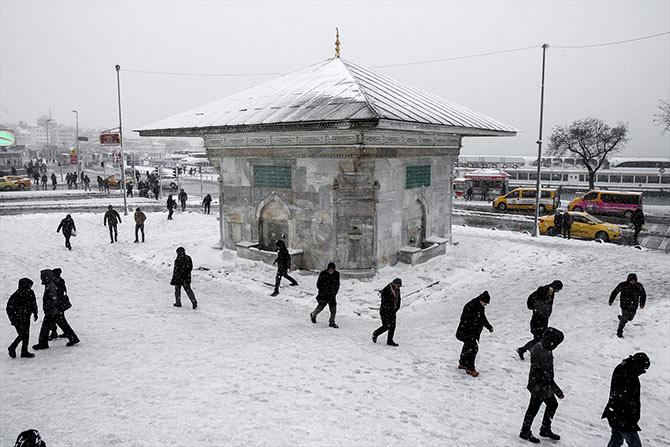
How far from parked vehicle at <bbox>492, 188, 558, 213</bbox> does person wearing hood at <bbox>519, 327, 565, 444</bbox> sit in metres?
27.7

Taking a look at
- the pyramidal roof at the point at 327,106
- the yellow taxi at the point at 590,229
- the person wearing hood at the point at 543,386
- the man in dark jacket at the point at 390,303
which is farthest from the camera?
the yellow taxi at the point at 590,229

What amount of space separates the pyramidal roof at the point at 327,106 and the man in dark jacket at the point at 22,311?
24.1ft

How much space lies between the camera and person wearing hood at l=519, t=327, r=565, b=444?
606cm

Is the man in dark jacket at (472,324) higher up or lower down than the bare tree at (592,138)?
lower down

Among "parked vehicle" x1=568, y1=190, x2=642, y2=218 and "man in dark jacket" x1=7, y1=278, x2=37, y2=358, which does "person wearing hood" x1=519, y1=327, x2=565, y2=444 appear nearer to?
"man in dark jacket" x1=7, y1=278, x2=37, y2=358

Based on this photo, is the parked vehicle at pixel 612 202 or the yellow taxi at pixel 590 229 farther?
the parked vehicle at pixel 612 202

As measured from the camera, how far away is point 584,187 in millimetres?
47750

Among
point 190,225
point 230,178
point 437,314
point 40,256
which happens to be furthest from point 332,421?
point 190,225

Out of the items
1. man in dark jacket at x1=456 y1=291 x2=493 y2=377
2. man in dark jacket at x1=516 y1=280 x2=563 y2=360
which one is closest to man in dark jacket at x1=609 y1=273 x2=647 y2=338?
man in dark jacket at x1=516 y1=280 x2=563 y2=360

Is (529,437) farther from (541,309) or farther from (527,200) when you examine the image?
(527,200)

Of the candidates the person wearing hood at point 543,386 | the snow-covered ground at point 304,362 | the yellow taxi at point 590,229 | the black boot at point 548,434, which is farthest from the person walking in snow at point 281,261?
the yellow taxi at point 590,229

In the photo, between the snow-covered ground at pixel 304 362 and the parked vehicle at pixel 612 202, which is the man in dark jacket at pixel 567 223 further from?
the parked vehicle at pixel 612 202

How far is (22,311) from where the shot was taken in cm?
805

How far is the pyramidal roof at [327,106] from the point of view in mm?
12484
